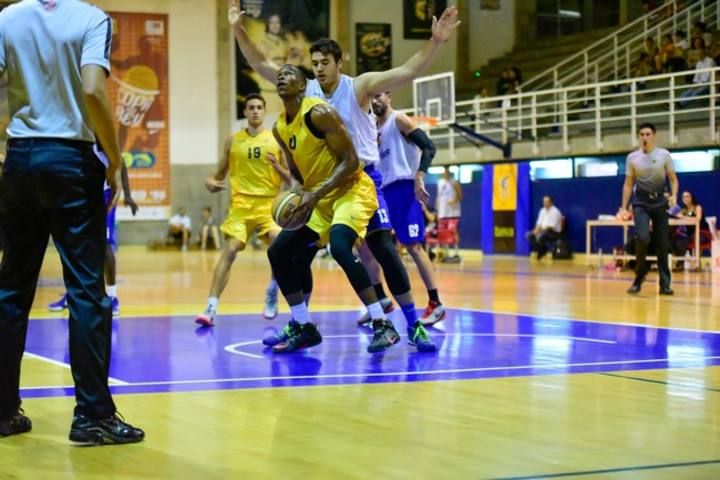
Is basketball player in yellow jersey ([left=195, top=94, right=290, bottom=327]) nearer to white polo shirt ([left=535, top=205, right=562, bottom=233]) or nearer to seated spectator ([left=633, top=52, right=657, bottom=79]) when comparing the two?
white polo shirt ([left=535, top=205, right=562, bottom=233])

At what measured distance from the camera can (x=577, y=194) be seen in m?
25.5

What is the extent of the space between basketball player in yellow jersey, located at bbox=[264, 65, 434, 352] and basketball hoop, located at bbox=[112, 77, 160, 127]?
28024 millimetres

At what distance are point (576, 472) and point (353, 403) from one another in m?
1.84

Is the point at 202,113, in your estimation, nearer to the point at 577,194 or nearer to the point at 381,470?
the point at 577,194

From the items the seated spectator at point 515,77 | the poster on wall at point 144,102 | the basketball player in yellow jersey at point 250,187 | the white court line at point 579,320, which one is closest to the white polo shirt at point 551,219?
the seated spectator at point 515,77

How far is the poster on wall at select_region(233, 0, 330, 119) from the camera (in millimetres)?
34844

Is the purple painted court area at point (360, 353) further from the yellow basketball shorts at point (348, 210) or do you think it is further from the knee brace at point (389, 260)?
the yellow basketball shorts at point (348, 210)

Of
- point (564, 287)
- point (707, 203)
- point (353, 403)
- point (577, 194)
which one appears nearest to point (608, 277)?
point (564, 287)

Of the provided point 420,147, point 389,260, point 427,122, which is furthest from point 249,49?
point 427,122

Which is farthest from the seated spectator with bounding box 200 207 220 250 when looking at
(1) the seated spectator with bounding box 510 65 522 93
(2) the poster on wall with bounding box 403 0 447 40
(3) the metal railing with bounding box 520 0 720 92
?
(3) the metal railing with bounding box 520 0 720 92

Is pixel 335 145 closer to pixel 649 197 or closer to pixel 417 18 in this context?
pixel 649 197

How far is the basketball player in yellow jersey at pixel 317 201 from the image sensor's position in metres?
7.59

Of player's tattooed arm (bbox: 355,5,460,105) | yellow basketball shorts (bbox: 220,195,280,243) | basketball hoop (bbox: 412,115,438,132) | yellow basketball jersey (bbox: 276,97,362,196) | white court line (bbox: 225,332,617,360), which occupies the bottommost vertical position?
white court line (bbox: 225,332,617,360)

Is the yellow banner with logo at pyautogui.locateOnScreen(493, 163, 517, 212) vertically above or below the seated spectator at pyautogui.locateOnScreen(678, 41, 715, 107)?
below
